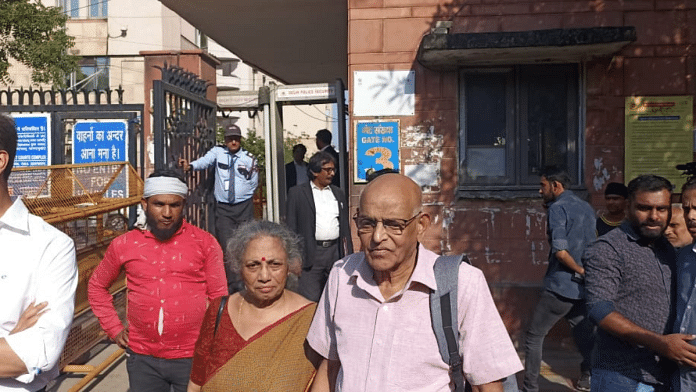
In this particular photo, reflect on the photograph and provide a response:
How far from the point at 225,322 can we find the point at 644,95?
5.57 metres

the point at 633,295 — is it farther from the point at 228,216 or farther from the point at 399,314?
the point at 228,216

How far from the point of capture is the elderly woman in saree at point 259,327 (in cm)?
299

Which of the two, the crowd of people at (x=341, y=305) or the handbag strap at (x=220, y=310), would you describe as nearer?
the crowd of people at (x=341, y=305)

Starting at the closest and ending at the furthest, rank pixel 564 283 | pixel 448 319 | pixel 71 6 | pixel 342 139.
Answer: pixel 448 319, pixel 564 283, pixel 342 139, pixel 71 6

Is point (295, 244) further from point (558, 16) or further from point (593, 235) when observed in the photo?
point (558, 16)

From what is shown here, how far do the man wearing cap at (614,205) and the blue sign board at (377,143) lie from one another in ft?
6.87

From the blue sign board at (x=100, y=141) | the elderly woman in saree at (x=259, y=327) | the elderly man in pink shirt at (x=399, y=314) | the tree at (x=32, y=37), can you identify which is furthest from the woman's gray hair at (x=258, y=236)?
the tree at (x=32, y=37)

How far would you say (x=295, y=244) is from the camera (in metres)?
3.49

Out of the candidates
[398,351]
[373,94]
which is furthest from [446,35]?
[398,351]

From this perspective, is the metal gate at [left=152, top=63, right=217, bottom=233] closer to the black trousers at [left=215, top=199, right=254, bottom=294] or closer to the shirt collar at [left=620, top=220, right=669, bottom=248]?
the black trousers at [left=215, top=199, right=254, bottom=294]

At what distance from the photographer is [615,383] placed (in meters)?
3.59

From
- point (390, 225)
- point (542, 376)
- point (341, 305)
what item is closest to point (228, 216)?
point (542, 376)

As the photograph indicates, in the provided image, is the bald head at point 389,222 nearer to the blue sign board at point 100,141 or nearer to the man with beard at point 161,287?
the man with beard at point 161,287

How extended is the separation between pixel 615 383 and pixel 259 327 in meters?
1.66
